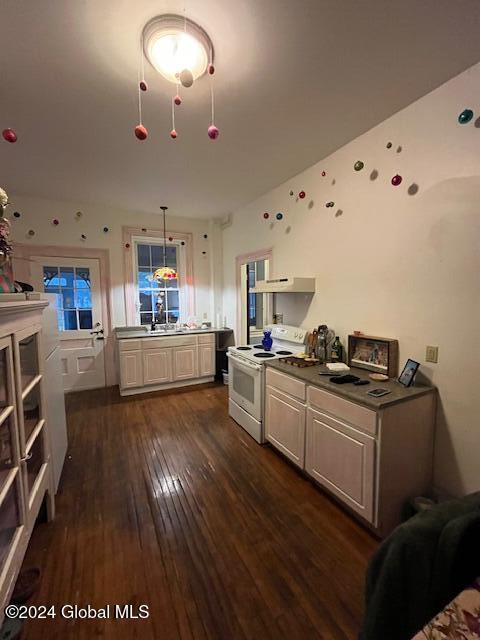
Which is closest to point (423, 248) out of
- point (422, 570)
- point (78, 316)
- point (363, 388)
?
point (363, 388)

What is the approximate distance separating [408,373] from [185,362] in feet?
10.5

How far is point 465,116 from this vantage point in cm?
167

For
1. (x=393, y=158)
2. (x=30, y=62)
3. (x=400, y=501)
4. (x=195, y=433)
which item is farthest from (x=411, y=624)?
(x=30, y=62)

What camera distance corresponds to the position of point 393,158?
2117mm

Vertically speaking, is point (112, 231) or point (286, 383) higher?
point (112, 231)

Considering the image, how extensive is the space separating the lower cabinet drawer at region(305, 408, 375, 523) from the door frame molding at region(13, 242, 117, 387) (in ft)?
11.5

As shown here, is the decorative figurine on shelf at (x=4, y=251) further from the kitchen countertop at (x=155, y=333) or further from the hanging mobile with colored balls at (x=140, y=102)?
the kitchen countertop at (x=155, y=333)

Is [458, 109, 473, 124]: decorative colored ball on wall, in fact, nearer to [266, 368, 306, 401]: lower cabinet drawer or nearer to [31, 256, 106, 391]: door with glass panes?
[266, 368, 306, 401]: lower cabinet drawer

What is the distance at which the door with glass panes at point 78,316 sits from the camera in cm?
410

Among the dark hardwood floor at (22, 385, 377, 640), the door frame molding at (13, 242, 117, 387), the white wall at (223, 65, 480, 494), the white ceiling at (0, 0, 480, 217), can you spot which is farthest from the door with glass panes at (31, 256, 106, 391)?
the white wall at (223, 65, 480, 494)

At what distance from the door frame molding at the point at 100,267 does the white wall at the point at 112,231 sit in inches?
2.4

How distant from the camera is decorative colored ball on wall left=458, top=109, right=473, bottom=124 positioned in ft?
5.44

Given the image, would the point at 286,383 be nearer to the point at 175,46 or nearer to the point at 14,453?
the point at 14,453

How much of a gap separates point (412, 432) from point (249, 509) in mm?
1220
